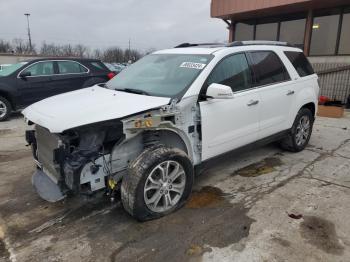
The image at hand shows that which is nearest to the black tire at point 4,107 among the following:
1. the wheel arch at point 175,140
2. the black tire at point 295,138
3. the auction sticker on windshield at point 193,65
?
the auction sticker on windshield at point 193,65

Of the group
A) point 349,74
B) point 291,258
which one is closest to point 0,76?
point 291,258

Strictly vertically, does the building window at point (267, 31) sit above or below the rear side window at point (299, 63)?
above

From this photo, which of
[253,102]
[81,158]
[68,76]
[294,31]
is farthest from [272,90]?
[294,31]

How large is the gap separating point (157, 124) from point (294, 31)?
36.7 feet

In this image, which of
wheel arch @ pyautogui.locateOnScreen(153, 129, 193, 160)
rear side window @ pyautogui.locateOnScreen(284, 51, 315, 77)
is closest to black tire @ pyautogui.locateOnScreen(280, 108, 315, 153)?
rear side window @ pyautogui.locateOnScreen(284, 51, 315, 77)

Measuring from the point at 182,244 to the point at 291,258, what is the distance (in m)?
0.95

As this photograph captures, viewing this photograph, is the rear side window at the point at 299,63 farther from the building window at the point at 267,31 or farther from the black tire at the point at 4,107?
the building window at the point at 267,31

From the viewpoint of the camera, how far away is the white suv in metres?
2.94

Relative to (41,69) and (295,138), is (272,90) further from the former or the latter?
(41,69)

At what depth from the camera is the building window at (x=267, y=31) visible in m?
13.0

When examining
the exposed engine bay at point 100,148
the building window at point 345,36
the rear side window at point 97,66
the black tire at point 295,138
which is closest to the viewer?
the exposed engine bay at point 100,148

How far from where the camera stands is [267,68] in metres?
4.48

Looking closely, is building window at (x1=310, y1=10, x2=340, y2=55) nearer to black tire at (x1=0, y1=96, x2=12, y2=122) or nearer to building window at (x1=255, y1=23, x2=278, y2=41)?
building window at (x1=255, y1=23, x2=278, y2=41)

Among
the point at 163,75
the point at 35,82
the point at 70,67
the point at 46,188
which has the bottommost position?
the point at 46,188
